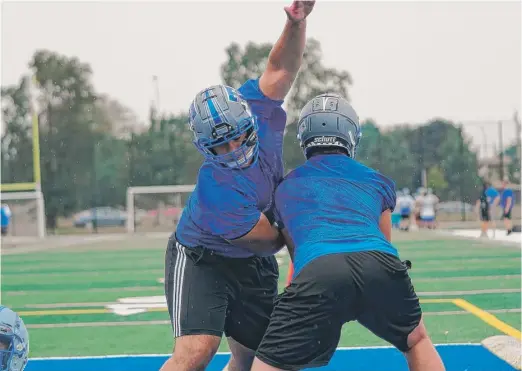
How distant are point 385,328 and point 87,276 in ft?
33.3

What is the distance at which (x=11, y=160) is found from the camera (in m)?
40.9

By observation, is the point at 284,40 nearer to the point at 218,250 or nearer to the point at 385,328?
the point at 218,250

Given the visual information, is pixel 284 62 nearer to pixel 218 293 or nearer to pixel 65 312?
pixel 218 293

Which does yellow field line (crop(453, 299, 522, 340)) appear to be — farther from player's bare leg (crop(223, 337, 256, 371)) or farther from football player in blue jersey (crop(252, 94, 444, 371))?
football player in blue jersey (crop(252, 94, 444, 371))

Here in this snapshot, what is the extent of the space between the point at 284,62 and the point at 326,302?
1216mm

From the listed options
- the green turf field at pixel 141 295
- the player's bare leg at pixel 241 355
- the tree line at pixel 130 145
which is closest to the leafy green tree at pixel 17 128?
the tree line at pixel 130 145

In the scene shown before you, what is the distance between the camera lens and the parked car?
36312 mm

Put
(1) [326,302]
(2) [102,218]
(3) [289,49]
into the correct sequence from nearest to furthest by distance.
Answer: (1) [326,302] → (3) [289,49] → (2) [102,218]

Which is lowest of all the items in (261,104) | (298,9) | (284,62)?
(261,104)

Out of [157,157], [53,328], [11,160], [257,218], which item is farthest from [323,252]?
[11,160]

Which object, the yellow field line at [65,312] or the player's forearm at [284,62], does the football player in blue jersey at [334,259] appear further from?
the yellow field line at [65,312]

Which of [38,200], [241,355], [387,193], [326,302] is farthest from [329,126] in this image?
[38,200]

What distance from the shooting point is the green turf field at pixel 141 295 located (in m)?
6.45

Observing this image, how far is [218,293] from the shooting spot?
137 inches
